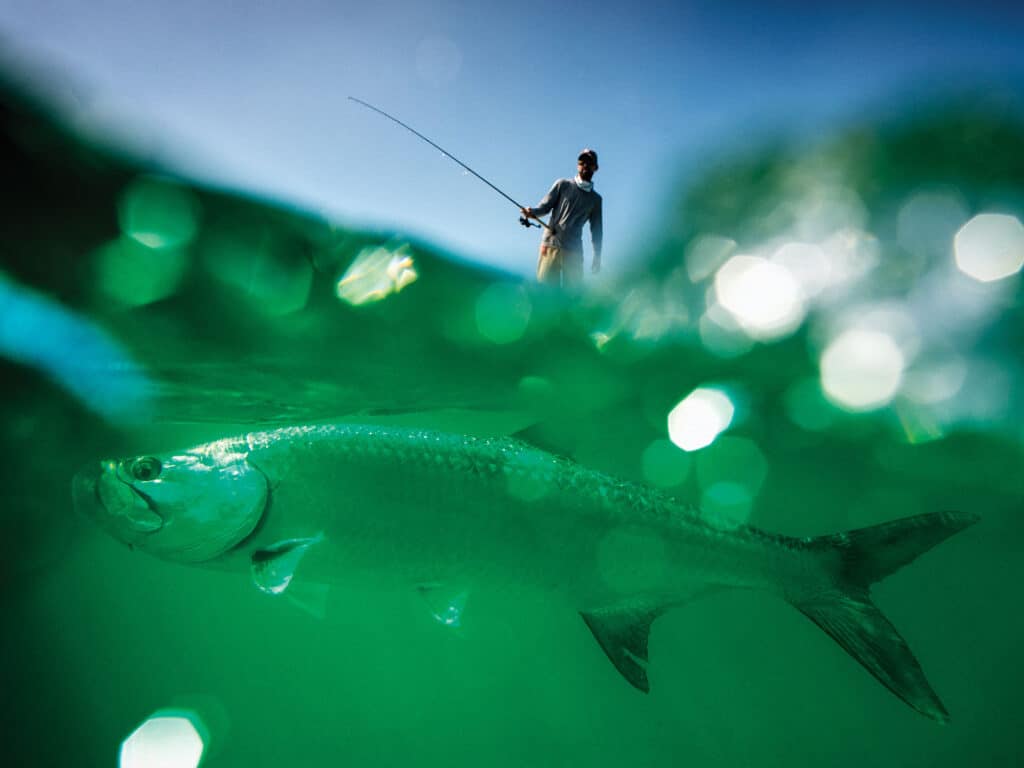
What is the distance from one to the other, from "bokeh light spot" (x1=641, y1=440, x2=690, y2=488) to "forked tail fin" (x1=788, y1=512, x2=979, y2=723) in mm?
14700

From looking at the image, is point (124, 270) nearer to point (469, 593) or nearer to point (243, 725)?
point (469, 593)

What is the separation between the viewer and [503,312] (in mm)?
7453

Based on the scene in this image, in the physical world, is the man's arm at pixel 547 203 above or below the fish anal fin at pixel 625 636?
above

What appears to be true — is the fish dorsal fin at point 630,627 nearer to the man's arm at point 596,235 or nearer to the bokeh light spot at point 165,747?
the man's arm at point 596,235

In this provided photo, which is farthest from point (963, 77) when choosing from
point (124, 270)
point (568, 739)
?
point (568, 739)

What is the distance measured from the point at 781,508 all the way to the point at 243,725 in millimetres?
26049

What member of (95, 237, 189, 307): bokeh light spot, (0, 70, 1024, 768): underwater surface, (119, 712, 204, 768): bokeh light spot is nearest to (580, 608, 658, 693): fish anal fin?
(0, 70, 1024, 768): underwater surface

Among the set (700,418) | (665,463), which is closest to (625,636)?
(700,418)

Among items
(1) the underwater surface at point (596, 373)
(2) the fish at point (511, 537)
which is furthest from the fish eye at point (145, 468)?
(1) the underwater surface at point (596, 373)

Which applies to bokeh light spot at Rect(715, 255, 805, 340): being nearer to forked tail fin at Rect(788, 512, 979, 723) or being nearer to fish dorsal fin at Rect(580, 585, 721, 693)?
forked tail fin at Rect(788, 512, 979, 723)

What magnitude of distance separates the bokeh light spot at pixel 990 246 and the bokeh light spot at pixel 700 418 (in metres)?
5.01

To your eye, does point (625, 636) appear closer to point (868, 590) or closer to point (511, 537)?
point (511, 537)

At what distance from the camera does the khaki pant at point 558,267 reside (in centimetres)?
629

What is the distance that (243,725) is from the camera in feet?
63.8
